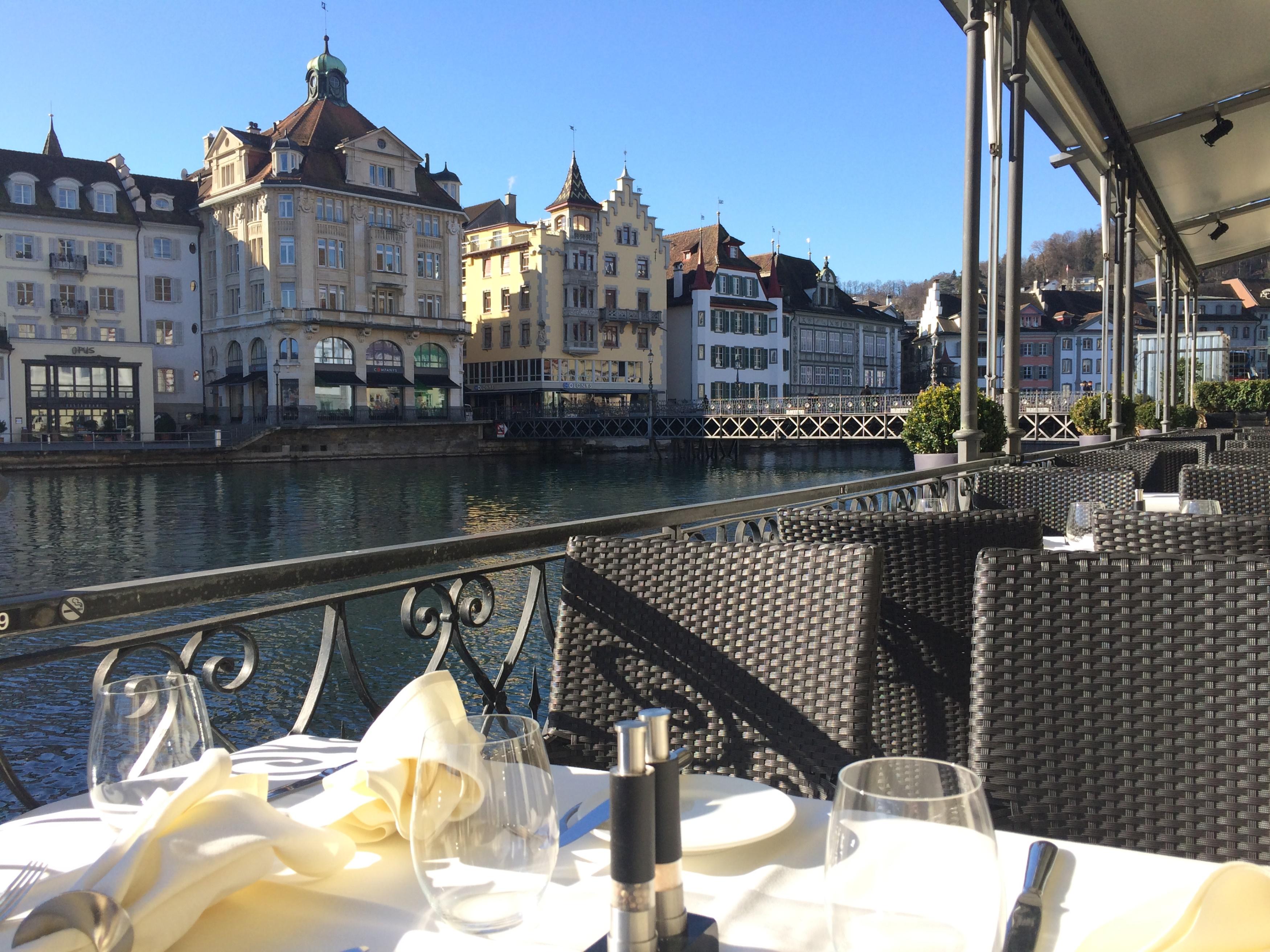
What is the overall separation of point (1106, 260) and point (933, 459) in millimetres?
7657

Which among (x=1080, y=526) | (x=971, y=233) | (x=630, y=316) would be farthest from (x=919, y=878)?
(x=630, y=316)

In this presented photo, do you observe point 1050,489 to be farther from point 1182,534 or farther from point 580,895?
point 580,895

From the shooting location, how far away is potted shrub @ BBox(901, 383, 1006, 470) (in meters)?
9.28

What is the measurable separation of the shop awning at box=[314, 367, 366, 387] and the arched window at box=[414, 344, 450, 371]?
11.0ft

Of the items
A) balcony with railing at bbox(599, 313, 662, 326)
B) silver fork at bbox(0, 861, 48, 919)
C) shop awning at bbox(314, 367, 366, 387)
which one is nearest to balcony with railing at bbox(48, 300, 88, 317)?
shop awning at bbox(314, 367, 366, 387)

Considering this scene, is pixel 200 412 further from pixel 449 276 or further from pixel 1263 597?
pixel 1263 597

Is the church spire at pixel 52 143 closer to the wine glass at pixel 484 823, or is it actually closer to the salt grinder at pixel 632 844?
the wine glass at pixel 484 823

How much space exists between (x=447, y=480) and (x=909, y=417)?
27317 millimetres

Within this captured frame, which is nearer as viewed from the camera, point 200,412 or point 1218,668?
point 1218,668

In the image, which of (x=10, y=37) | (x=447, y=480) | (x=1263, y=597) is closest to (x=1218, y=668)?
(x=1263, y=597)

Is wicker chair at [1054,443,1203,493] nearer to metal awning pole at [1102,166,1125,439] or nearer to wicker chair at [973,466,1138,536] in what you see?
wicker chair at [973,466,1138,536]

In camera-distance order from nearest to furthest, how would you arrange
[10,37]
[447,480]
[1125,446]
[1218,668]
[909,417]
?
1. [1218,668]
2. [1125,446]
3. [909,417]
4. [447,480]
5. [10,37]

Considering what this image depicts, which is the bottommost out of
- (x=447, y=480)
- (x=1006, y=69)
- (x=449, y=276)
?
(x=447, y=480)

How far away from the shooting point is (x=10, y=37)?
5288 cm
